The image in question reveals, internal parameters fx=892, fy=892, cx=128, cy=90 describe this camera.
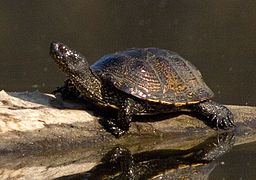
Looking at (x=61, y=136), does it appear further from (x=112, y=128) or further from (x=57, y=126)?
(x=112, y=128)

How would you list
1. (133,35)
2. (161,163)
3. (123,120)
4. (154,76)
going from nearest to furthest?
1. (161,163)
2. (123,120)
3. (154,76)
4. (133,35)

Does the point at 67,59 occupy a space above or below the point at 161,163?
above

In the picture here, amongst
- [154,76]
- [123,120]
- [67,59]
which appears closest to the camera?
[123,120]

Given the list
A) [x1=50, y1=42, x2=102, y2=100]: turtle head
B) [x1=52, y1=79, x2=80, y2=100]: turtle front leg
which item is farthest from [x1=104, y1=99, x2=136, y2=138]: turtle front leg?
[x1=52, y1=79, x2=80, y2=100]: turtle front leg

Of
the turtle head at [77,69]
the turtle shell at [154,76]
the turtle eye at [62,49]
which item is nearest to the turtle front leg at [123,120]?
the turtle shell at [154,76]

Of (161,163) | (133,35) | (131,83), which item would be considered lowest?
(133,35)

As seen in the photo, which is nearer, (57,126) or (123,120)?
(57,126)

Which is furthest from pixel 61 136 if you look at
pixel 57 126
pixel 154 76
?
pixel 154 76
